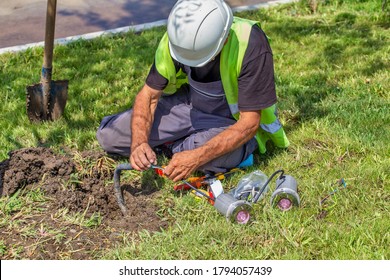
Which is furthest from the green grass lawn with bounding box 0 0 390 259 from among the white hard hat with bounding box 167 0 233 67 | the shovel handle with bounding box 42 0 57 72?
the white hard hat with bounding box 167 0 233 67

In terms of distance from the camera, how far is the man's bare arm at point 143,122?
4.43 m

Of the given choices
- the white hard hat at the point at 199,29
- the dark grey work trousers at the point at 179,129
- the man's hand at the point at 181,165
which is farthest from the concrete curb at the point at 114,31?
the man's hand at the point at 181,165

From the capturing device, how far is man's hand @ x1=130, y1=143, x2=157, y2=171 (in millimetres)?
4367

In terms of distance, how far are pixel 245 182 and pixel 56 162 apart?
1323mm

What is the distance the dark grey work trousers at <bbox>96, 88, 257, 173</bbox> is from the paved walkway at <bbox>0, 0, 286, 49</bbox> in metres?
3.00

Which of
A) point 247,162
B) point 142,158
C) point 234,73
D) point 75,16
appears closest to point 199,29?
point 234,73

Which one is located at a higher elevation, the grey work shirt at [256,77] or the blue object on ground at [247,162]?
the grey work shirt at [256,77]

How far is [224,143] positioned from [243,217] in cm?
51

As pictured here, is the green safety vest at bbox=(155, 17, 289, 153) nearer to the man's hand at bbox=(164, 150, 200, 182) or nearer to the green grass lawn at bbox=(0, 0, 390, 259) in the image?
the green grass lawn at bbox=(0, 0, 390, 259)

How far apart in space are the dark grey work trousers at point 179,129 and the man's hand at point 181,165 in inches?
17.9

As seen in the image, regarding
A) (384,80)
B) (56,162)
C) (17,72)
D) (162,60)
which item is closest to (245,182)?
(162,60)

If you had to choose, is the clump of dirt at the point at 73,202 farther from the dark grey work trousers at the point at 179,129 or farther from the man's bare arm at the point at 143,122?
the man's bare arm at the point at 143,122

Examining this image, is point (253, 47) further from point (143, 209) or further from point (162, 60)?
point (143, 209)

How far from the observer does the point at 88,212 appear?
4.53 m
